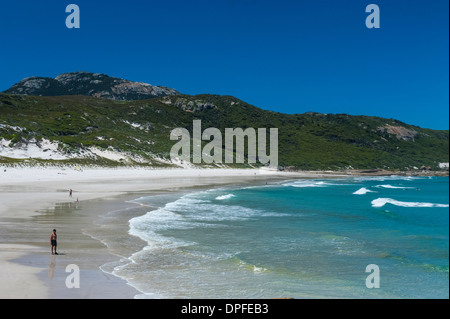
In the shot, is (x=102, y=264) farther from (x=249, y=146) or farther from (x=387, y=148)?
(x=387, y=148)
